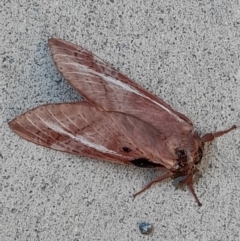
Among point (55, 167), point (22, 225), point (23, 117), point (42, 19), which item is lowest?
point (22, 225)

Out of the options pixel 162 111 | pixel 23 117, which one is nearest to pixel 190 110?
pixel 162 111

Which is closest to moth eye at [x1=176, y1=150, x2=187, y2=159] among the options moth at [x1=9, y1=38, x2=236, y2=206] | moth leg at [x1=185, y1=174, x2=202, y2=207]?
moth at [x1=9, y1=38, x2=236, y2=206]

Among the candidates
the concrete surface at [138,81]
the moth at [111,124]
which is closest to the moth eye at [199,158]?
the moth at [111,124]

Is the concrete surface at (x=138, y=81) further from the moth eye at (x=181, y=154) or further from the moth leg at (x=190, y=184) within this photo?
the moth eye at (x=181, y=154)

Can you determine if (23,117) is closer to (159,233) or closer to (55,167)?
(55,167)

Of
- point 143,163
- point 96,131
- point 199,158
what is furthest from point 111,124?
point 199,158

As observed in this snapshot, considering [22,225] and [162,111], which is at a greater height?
[162,111]

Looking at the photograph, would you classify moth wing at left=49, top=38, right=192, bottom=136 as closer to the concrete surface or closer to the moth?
the moth
